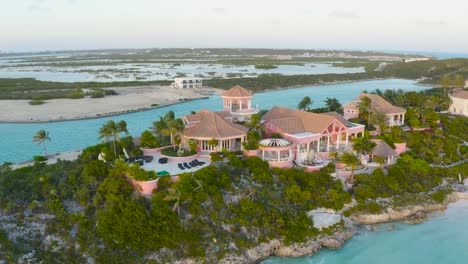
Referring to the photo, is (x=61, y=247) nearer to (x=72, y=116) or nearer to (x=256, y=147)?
(x=256, y=147)

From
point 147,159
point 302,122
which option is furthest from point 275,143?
point 147,159

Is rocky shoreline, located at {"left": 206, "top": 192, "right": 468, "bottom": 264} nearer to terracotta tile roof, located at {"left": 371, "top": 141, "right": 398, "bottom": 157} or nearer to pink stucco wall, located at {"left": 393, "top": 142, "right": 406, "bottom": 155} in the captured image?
terracotta tile roof, located at {"left": 371, "top": 141, "right": 398, "bottom": 157}

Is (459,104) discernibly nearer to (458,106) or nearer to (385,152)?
(458,106)

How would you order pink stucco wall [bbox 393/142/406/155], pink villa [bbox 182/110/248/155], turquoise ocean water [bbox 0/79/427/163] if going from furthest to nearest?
turquoise ocean water [bbox 0/79/427/163] < pink stucco wall [bbox 393/142/406/155] < pink villa [bbox 182/110/248/155]

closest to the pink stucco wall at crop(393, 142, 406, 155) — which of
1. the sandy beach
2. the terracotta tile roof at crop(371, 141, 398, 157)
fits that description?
the terracotta tile roof at crop(371, 141, 398, 157)

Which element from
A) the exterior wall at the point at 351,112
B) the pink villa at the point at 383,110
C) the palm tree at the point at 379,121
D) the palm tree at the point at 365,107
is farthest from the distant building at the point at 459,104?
the palm tree at the point at 379,121

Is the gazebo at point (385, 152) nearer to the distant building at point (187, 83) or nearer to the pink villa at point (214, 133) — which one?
the pink villa at point (214, 133)
